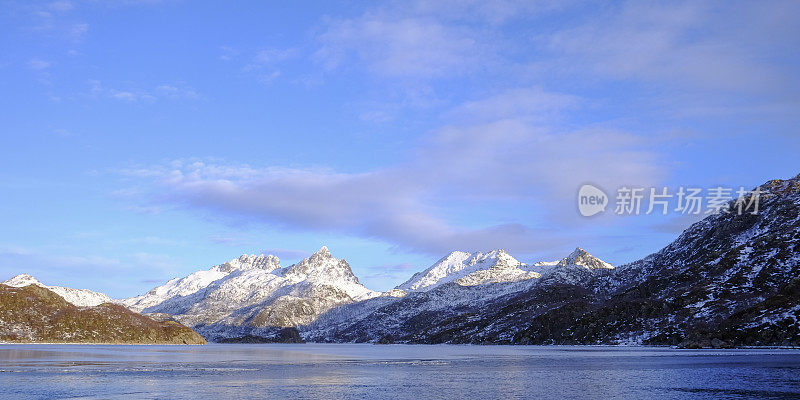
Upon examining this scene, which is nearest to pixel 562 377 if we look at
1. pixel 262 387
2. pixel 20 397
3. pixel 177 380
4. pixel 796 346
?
pixel 262 387

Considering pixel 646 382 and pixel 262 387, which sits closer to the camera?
pixel 262 387

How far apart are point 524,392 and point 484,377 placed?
2136cm

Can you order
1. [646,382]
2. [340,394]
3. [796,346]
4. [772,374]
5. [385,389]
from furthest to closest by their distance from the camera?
[796,346]
[772,374]
[646,382]
[385,389]
[340,394]

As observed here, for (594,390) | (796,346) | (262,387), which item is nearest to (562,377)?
(594,390)

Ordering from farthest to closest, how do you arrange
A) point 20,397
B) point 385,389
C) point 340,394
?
point 385,389 → point 340,394 → point 20,397

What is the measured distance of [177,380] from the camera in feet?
244

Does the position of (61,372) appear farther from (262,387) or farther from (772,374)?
(772,374)

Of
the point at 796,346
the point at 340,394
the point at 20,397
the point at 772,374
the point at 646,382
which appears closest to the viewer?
the point at 20,397

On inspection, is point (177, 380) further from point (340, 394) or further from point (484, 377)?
point (484, 377)

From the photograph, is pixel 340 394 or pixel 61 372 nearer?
pixel 340 394

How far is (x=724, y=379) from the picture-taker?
75.8m

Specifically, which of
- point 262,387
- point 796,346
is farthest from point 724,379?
point 796,346

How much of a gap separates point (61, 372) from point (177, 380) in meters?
21.0

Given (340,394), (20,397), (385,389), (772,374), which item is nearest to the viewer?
(20,397)
